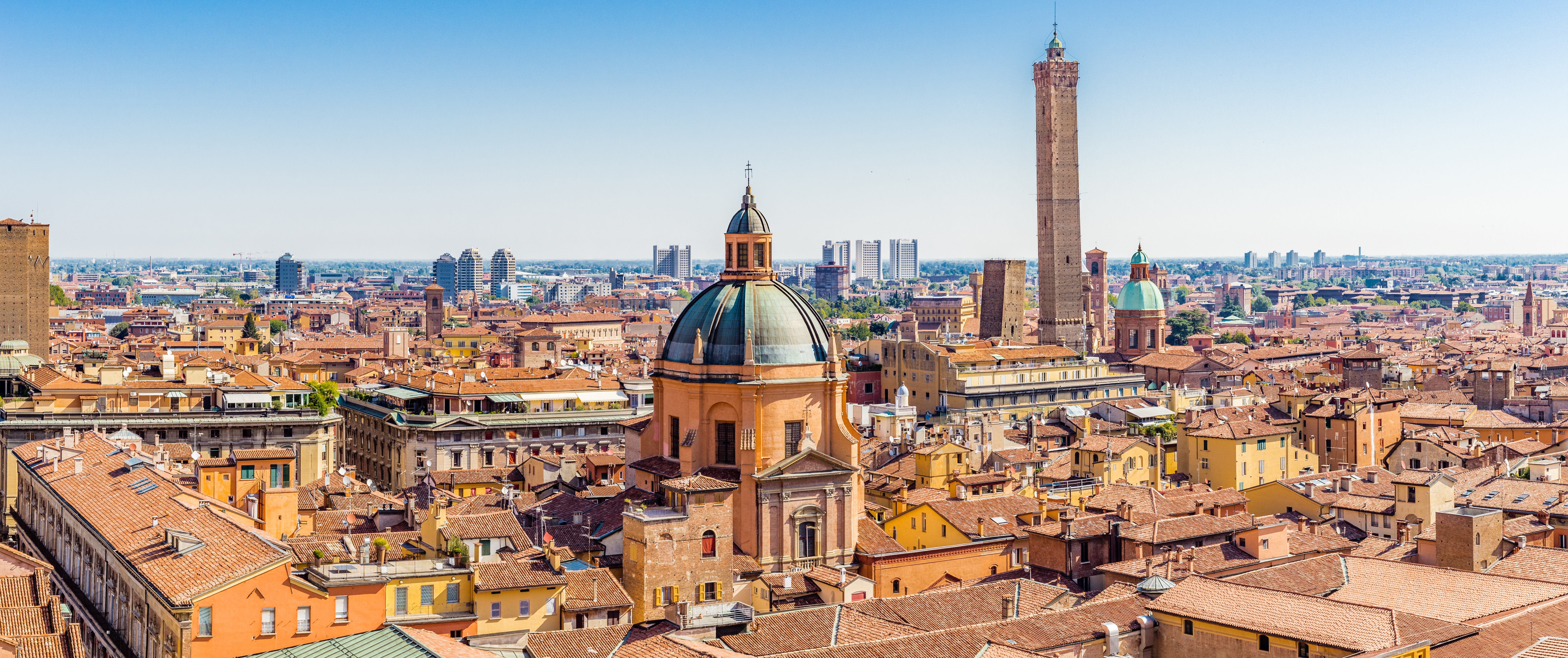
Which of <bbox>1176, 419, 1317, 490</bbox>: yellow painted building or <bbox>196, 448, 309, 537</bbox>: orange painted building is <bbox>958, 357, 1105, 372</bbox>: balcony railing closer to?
<bbox>1176, 419, 1317, 490</bbox>: yellow painted building

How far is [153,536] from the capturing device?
101ft

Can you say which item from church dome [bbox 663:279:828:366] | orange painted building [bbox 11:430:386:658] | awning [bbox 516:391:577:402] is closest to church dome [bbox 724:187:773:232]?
church dome [bbox 663:279:828:366]

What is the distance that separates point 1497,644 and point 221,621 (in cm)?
2041

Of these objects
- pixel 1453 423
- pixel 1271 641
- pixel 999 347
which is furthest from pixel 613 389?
pixel 1271 641

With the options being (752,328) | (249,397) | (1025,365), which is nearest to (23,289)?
(249,397)

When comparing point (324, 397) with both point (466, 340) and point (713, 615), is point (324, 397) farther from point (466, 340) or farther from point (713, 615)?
point (466, 340)

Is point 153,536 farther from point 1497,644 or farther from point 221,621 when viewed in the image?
point 1497,644

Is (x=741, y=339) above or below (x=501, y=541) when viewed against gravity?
above

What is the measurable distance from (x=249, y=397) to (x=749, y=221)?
26.4m

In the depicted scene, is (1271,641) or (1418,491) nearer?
(1271,641)

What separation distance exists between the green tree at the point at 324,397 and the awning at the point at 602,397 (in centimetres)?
982

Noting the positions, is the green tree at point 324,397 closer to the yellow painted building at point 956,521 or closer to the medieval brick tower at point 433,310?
the yellow painted building at point 956,521

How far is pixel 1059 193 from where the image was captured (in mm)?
115688

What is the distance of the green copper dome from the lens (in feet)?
345
